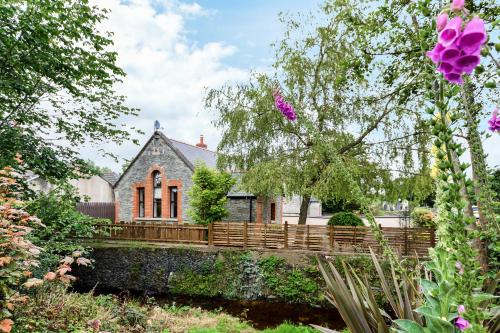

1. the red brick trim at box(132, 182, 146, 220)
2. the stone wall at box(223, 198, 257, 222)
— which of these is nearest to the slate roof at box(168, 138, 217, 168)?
the stone wall at box(223, 198, 257, 222)

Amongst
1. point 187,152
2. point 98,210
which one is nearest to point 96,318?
point 187,152

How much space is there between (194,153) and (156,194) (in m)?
3.29

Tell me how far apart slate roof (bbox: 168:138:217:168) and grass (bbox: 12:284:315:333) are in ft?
37.6

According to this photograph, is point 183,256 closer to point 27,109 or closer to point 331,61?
point 27,109

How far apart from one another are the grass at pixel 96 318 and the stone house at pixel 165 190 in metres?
10.0

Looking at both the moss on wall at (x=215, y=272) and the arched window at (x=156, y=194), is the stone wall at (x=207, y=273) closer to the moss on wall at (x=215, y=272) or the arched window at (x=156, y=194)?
the moss on wall at (x=215, y=272)

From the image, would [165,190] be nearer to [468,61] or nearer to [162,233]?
[162,233]

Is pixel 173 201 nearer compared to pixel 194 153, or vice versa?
pixel 173 201

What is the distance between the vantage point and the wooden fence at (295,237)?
486 inches

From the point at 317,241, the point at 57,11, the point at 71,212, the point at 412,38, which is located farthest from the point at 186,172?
the point at 412,38

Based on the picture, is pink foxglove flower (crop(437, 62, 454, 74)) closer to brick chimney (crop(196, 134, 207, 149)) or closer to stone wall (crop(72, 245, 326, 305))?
stone wall (crop(72, 245, 326, 305))

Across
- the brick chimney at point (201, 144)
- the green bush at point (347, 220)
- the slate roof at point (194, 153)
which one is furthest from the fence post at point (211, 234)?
the brick chimney at point (201, 144)

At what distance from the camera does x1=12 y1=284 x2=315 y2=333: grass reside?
5074mm

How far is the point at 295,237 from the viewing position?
13406mm
